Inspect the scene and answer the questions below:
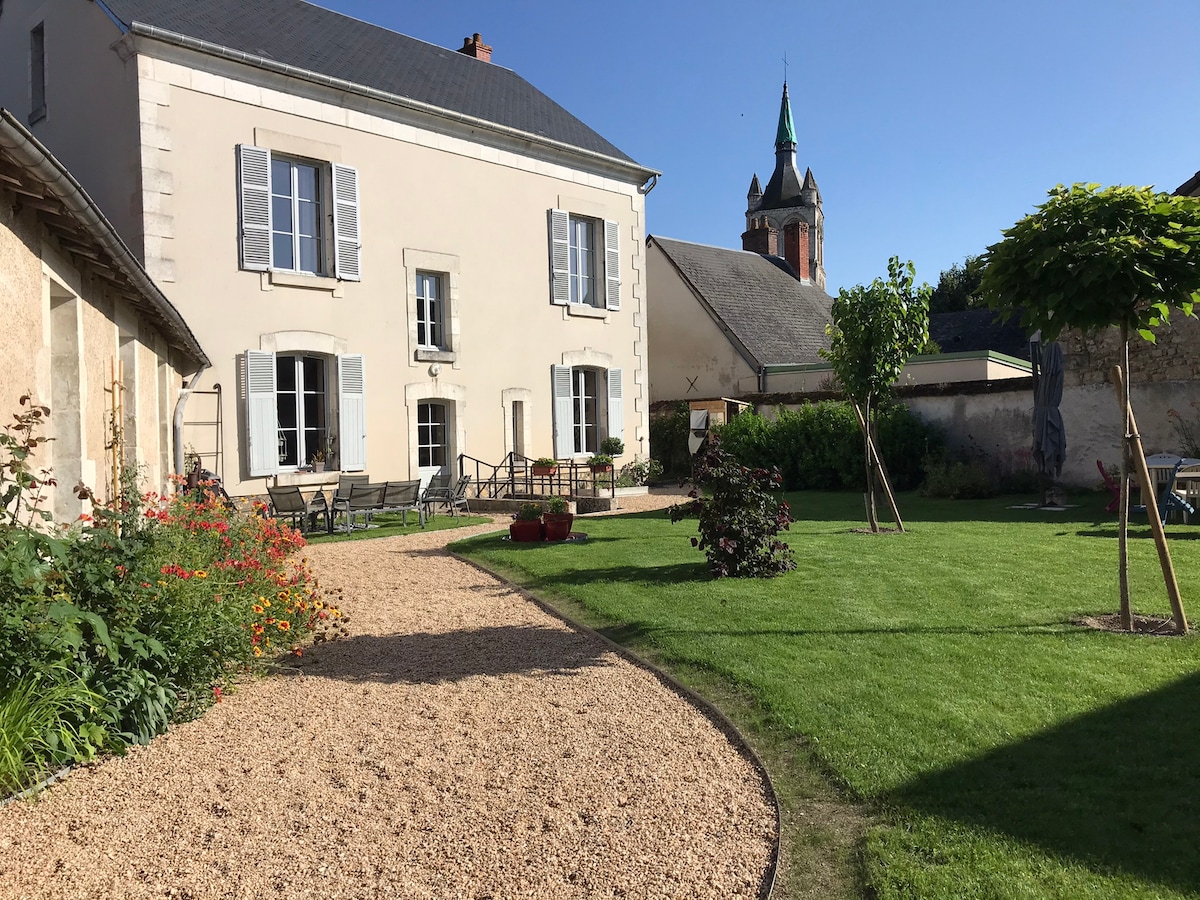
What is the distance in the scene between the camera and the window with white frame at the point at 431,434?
583 inches

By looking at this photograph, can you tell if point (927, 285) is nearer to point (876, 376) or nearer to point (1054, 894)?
point (876, 376)

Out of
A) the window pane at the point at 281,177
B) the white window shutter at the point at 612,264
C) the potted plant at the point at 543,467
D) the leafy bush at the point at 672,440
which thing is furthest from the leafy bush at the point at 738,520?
the leafy bush at the point at 672,440

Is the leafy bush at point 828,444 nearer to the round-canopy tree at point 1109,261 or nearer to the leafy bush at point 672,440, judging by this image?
the leafy bush at point 672,440

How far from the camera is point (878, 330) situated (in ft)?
32.3

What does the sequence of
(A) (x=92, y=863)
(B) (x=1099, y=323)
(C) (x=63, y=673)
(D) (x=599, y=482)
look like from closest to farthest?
(A) (x=92, y=863) → (C) (x=63, y=673) → (B) (x=1099, y=323) → (D) (x=599, y=482)

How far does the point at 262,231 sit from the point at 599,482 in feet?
20.4

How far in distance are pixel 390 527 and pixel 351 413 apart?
188 centimetres

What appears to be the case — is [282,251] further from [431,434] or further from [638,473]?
[638,473]

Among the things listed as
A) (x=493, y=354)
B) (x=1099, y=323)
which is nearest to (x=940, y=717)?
(x=1099, y=323)

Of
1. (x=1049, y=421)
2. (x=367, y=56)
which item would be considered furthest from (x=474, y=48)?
(x=1049, y=421)

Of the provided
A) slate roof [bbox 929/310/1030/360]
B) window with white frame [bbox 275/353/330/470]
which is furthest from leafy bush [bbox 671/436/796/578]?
slate roof [bbox 929/310/1030/360]

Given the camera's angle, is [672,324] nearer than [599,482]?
No

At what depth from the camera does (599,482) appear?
14922 millimetres

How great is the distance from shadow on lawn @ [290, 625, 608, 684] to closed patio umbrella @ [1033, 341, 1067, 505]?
9.06m
